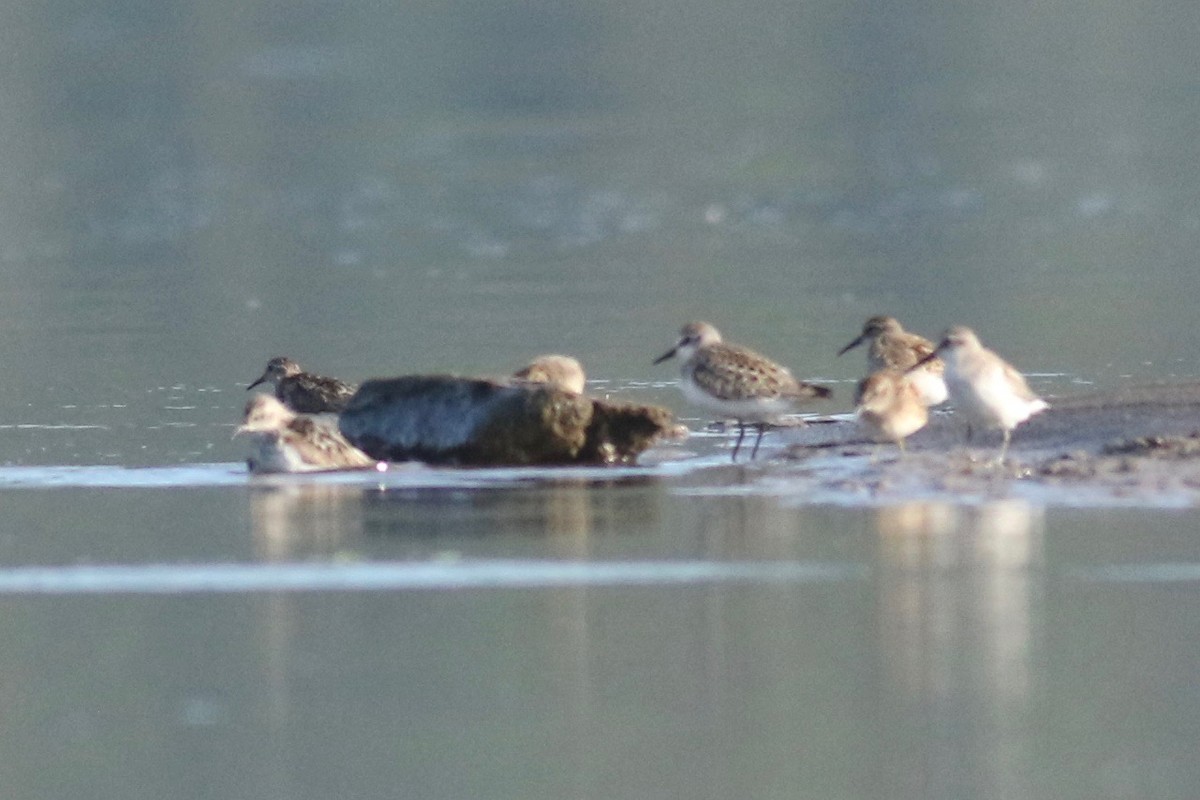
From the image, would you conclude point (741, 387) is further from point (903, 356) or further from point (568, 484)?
point (903, 356)

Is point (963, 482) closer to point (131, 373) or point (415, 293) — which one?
point (131, 373)

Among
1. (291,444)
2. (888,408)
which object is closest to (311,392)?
(291,444)

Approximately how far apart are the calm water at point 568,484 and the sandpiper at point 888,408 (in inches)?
28.3

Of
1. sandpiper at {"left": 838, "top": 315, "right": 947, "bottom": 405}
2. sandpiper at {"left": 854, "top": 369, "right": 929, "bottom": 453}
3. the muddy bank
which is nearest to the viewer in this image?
the muddy bank

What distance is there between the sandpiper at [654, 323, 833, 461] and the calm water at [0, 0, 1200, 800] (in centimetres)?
28

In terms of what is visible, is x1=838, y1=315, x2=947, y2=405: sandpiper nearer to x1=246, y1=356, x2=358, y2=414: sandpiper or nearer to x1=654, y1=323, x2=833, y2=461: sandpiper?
x1=654, y1=323, x2=833, y2=461: sandpiper

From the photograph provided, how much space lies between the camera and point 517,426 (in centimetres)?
1364

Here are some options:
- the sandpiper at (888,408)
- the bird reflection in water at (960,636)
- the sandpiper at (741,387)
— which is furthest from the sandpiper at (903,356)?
the bird reflection in water at (960,636)

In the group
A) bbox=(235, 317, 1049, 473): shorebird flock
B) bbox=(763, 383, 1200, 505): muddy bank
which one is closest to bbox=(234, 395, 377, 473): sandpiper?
bbox=(235, 317, 1049, 473): shorebird flock

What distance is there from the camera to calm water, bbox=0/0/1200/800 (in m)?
8.39

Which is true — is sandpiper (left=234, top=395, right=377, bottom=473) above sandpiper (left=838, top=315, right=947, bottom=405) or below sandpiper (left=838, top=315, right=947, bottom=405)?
below

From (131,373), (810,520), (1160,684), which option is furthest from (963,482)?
(131,373)

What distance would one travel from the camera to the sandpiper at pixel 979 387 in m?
13.3

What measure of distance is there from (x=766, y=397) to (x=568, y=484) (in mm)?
1611
